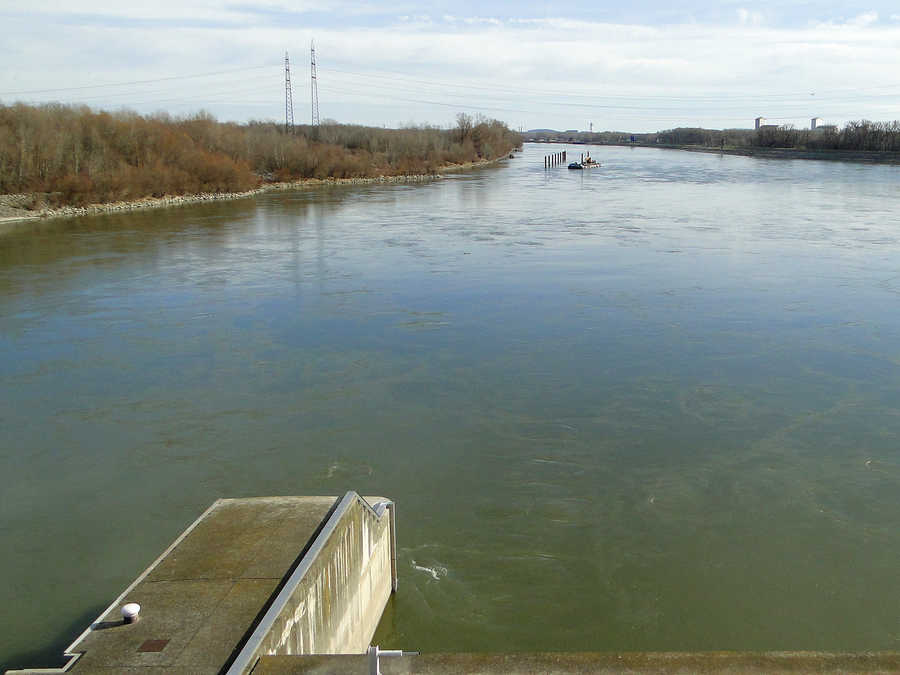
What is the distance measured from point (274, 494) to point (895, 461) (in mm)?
6330

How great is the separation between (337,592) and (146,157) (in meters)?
40.0

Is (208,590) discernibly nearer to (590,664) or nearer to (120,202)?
(590,664)

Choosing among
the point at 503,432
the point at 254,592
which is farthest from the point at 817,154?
the point at 254,592

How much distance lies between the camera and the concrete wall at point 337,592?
4.05m

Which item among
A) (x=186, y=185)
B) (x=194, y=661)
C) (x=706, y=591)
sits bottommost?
(x=706, y=591)

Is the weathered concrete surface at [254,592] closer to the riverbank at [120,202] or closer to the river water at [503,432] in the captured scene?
the river water at [503,432]

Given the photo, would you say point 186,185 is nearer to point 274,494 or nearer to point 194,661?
point 274,494

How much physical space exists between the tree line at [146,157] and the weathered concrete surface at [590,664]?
33701mm

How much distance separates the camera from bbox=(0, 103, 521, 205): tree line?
3409 centimetres

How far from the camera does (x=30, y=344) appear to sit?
494 inches

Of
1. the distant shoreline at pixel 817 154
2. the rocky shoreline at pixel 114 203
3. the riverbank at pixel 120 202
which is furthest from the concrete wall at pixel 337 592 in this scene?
the distant shoreline at pixel 817 154

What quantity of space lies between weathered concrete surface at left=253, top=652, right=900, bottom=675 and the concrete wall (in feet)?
0.59

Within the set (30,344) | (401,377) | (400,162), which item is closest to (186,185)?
(400,162)

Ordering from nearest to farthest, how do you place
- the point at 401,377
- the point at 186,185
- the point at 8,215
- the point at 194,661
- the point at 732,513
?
the point at 194,661, the point at 732,513, the point at 401,377, the point at 8,215, the point at 186,185
